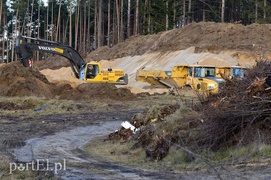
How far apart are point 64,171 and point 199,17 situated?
67168 mm

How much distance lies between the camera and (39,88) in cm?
3234

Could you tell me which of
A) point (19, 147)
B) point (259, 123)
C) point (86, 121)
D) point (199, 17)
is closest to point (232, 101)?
point (259, 123)

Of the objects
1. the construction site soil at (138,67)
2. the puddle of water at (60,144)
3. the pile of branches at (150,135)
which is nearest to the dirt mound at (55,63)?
the construction site soil at (138,67)

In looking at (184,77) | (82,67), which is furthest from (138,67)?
(184,77)

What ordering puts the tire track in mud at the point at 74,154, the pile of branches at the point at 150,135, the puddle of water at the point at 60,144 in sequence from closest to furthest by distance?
the tire track in mud at the point at 74,154 < the pile of branches at the point at 150,135 < the puddle of water at the point at 60,144

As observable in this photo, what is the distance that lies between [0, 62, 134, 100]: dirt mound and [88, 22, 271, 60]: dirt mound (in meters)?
12.7

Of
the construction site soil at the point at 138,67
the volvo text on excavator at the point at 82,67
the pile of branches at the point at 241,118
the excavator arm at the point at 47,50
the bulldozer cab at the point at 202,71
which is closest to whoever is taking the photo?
the pile of branches at the point at 241,118

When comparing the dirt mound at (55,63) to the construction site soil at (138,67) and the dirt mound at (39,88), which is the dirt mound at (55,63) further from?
the dirt mound at (39,88)

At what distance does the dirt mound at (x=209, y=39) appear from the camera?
42.8 m

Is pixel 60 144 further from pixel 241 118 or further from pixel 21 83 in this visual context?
pixel 21 83

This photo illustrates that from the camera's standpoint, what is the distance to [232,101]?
11.5m

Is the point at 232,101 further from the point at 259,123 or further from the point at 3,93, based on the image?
the point at 3,93

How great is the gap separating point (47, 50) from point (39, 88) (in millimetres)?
4918

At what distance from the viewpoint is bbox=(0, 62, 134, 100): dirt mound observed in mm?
31312
